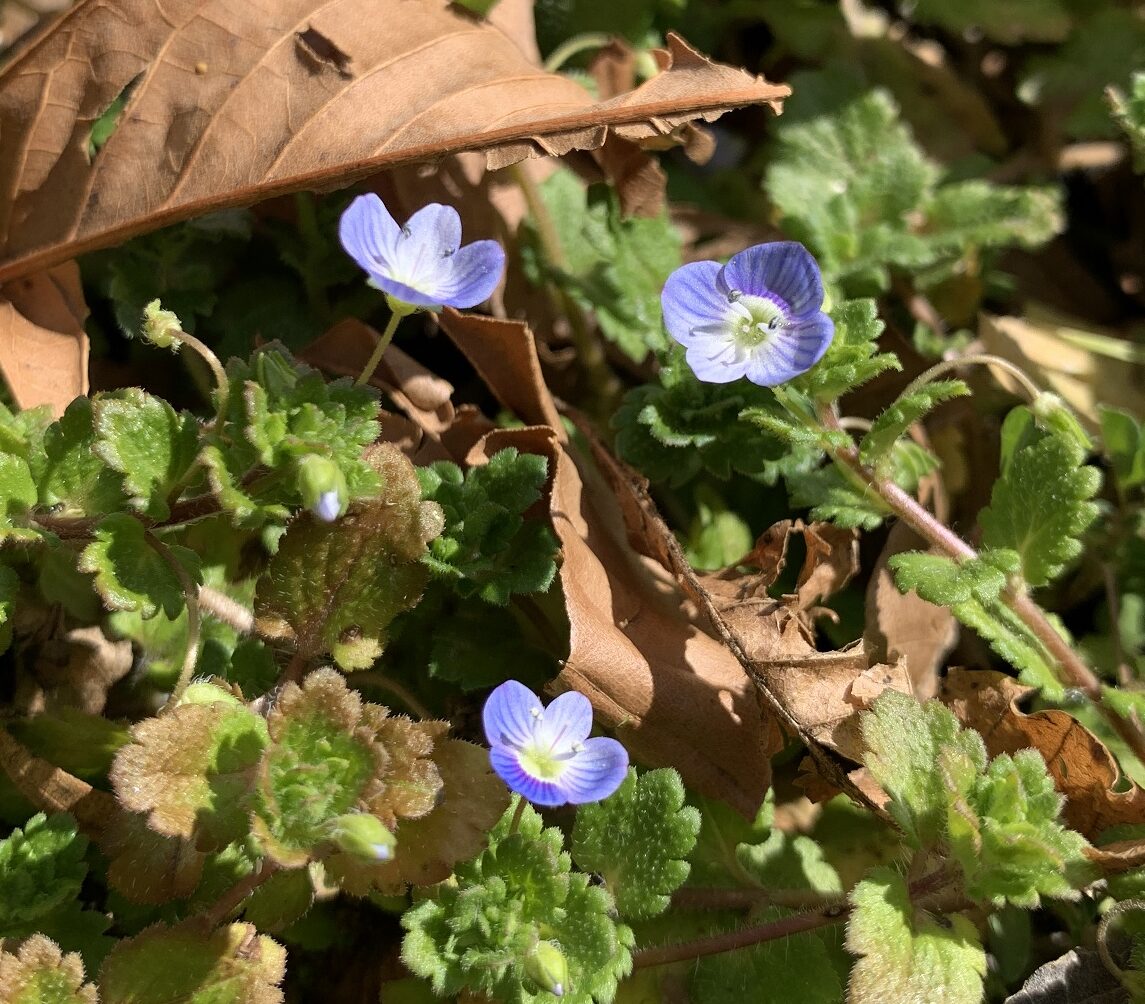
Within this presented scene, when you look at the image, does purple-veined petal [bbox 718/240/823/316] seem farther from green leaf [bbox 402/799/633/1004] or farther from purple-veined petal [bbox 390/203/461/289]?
green leaf [bbox 402/799/633/1004]

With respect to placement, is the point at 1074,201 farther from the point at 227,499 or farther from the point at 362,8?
the point at 227,499

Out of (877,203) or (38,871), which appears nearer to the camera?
(38,871)

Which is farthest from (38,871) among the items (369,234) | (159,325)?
(369,234)

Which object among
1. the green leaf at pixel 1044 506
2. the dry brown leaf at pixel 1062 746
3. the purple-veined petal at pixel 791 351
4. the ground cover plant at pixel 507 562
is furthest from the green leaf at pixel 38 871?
the green leaf at pixel 1044 506

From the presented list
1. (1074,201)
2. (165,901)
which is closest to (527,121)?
(165,901)

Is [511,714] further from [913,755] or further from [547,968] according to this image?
[913,755]

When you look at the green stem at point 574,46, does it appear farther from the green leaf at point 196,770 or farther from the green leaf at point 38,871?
the green leaf at point 38,871
